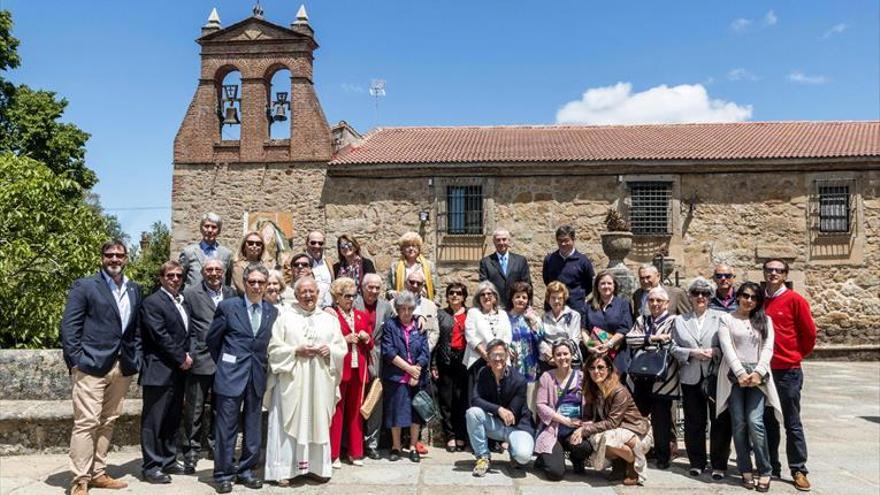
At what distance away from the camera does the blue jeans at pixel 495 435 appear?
498cm

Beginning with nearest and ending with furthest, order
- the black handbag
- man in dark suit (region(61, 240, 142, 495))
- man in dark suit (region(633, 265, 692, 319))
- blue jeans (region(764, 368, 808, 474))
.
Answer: man in dark suit (region(61, 240, 142, 495)) < blue jeans (region(764, 368, 808, 474)) < the black handbag < man in dark suit (region(633, 265, 692, 319))

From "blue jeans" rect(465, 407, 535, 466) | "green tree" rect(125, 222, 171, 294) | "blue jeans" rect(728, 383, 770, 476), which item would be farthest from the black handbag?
"green tree" rect(125, 222, 171, 294)

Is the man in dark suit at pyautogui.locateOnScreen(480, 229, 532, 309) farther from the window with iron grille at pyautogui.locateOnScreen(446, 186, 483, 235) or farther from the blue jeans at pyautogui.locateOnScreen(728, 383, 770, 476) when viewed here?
the window with iron grille at pyautogui.locateOnScreen(446, 186, 483, 235)

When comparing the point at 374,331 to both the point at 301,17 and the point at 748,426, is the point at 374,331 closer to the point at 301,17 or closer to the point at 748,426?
the point at 748,426

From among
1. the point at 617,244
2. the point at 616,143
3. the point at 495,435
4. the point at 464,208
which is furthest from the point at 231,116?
the point at 495,435

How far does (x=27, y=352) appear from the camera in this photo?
19.2ft

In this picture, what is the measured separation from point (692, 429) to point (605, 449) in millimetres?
775

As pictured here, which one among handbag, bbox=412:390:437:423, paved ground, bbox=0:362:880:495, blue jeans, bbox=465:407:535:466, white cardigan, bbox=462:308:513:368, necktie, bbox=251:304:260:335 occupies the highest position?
necktie, bbox=251:304:260:335

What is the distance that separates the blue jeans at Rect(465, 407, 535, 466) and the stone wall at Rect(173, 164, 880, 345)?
10380 mm

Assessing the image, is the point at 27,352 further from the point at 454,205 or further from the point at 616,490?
the point at 454,205

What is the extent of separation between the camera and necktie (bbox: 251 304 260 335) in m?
4.77

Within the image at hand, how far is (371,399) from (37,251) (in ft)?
19.9

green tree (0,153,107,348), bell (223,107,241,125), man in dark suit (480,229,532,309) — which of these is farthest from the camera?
bell (223,107,241,125)

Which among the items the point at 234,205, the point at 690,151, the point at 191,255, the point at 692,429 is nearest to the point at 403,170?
the point at 234,205
